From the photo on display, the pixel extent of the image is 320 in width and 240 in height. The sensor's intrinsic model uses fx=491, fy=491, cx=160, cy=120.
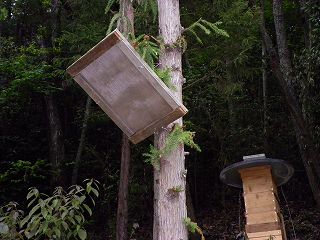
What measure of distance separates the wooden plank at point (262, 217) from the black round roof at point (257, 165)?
0.48m

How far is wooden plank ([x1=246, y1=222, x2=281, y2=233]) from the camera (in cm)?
470

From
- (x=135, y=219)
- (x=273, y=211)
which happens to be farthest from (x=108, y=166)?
(x=273, y=211)

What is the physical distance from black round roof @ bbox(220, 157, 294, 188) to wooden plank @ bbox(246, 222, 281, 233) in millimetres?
589

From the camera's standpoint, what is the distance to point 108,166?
10.8 metres

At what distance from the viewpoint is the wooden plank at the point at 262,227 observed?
15.4 feet

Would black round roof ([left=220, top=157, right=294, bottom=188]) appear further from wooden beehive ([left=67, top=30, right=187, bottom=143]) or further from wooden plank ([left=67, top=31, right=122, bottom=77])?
wooden plank ([left=67, top=31, right=122, bottom=77])

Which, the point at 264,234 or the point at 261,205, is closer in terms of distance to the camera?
the point at 264,234

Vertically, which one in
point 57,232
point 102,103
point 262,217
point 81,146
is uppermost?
point 81,146

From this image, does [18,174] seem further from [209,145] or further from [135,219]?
[209,145]

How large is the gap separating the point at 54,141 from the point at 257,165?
22.7ft

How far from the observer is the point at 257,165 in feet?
16.2

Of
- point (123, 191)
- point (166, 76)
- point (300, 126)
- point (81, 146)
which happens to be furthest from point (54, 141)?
point (166, 76)

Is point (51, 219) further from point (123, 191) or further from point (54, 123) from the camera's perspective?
point (54, 123)

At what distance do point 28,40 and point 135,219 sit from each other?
21.0 ft
